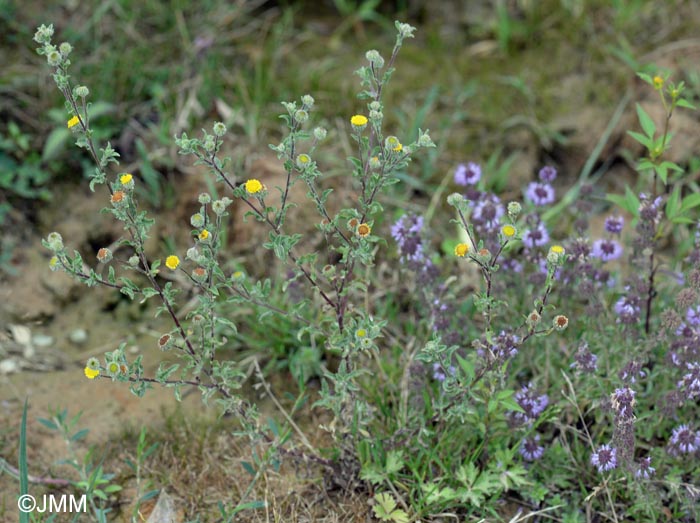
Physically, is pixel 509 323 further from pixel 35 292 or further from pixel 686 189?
pixel 35 292

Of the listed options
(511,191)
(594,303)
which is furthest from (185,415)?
(511,191)

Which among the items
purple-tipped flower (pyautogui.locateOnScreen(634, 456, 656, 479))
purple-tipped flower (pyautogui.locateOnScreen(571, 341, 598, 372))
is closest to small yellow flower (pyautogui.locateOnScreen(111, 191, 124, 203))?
purple-tipped flower (pyautogui.locateOnScreen(571, 341, 598, 372))

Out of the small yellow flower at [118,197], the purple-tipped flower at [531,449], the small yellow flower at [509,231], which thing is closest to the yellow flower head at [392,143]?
the small yellow flower at [509,231]

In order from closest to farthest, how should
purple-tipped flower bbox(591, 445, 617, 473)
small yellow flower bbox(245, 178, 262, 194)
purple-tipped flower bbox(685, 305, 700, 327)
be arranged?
small yellow flower bbox(245, 178, 262, 194)
purple-tipped flower bbox(591, 445, 617, 473)
purple-tipped flower bbox(685, 305, 700, 327)

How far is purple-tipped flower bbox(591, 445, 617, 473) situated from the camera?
7.31 feet

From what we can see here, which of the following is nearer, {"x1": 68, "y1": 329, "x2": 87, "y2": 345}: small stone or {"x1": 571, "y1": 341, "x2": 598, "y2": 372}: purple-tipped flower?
{"x1": 571, "y1": 341, "x2": 598, "y2": 372}: purple-tipped flower

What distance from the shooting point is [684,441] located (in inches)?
90.8

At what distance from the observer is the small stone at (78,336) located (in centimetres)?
317

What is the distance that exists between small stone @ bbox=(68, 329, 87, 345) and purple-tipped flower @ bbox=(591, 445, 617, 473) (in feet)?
6.47

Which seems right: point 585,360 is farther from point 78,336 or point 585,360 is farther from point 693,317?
point 78,336

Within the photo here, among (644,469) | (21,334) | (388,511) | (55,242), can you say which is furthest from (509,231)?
(21,334)

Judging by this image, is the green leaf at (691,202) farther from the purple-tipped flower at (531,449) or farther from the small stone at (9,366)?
the small stone at (9,366)

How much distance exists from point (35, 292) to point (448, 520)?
1.91 m

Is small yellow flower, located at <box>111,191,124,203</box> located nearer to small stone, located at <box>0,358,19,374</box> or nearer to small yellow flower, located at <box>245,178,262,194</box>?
small yellow flower, located at <box>245,178,262,194</box>
